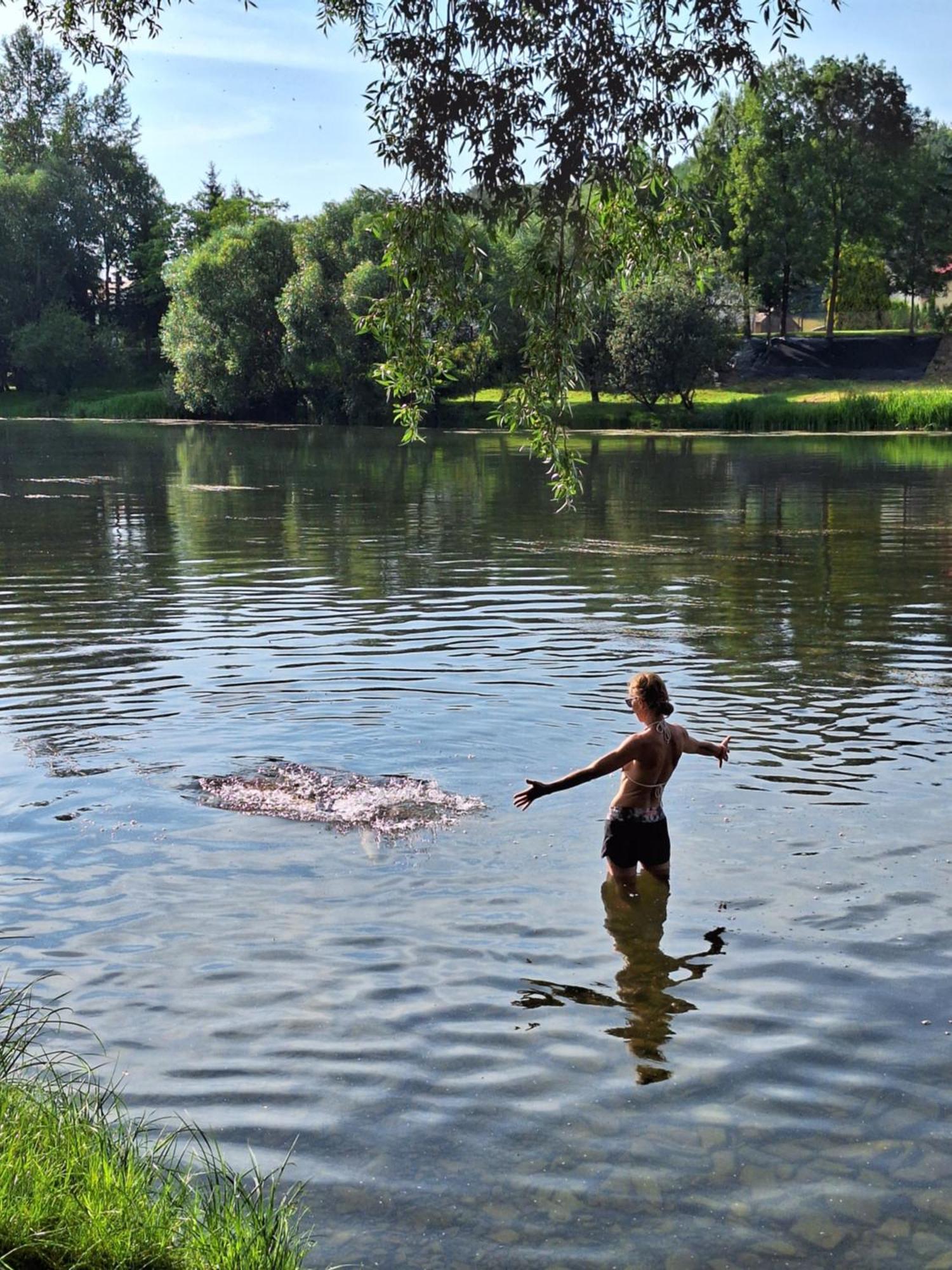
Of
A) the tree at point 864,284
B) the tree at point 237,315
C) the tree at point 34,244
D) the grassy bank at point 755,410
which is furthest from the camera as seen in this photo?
the tree at point 34,244

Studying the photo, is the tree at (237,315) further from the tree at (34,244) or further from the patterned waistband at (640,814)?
the patterned waistband at (640,814)

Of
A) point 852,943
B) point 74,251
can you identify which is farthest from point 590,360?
point 852,943

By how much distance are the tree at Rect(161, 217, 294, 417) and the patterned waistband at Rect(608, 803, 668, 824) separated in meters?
84.8

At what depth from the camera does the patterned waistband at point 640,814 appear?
10.5 meters

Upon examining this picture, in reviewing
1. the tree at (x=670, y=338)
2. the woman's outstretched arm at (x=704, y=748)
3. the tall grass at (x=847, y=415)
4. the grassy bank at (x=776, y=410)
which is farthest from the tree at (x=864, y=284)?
the woman's outstretched arm at (x=704, y=748)

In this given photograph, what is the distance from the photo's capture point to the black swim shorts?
1046cm

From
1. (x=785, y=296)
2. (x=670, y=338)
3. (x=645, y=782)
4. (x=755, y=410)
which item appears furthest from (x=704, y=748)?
(x=785, y=296)

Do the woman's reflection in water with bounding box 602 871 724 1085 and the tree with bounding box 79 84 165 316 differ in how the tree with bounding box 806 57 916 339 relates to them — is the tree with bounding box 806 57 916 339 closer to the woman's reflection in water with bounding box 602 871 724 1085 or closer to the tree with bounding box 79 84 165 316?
the tree with bounding box 79 84 165 316

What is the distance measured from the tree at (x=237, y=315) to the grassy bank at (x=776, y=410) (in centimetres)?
1266

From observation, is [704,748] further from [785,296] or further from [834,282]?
[834,282]

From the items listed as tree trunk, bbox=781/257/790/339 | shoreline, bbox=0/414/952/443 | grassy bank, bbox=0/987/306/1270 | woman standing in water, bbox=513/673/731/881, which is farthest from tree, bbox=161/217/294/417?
grassy bank, bbox=0/987/306/1270

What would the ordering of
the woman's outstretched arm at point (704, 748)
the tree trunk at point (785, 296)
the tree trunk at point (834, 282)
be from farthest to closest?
1. the tree trunk at point (785, 296)
2. the tree trunk at point (834, 282)
3. the woman's outstretched arm at point (704, 748)

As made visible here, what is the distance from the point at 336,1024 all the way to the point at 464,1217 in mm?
2144

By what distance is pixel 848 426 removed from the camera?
76.2 metres
